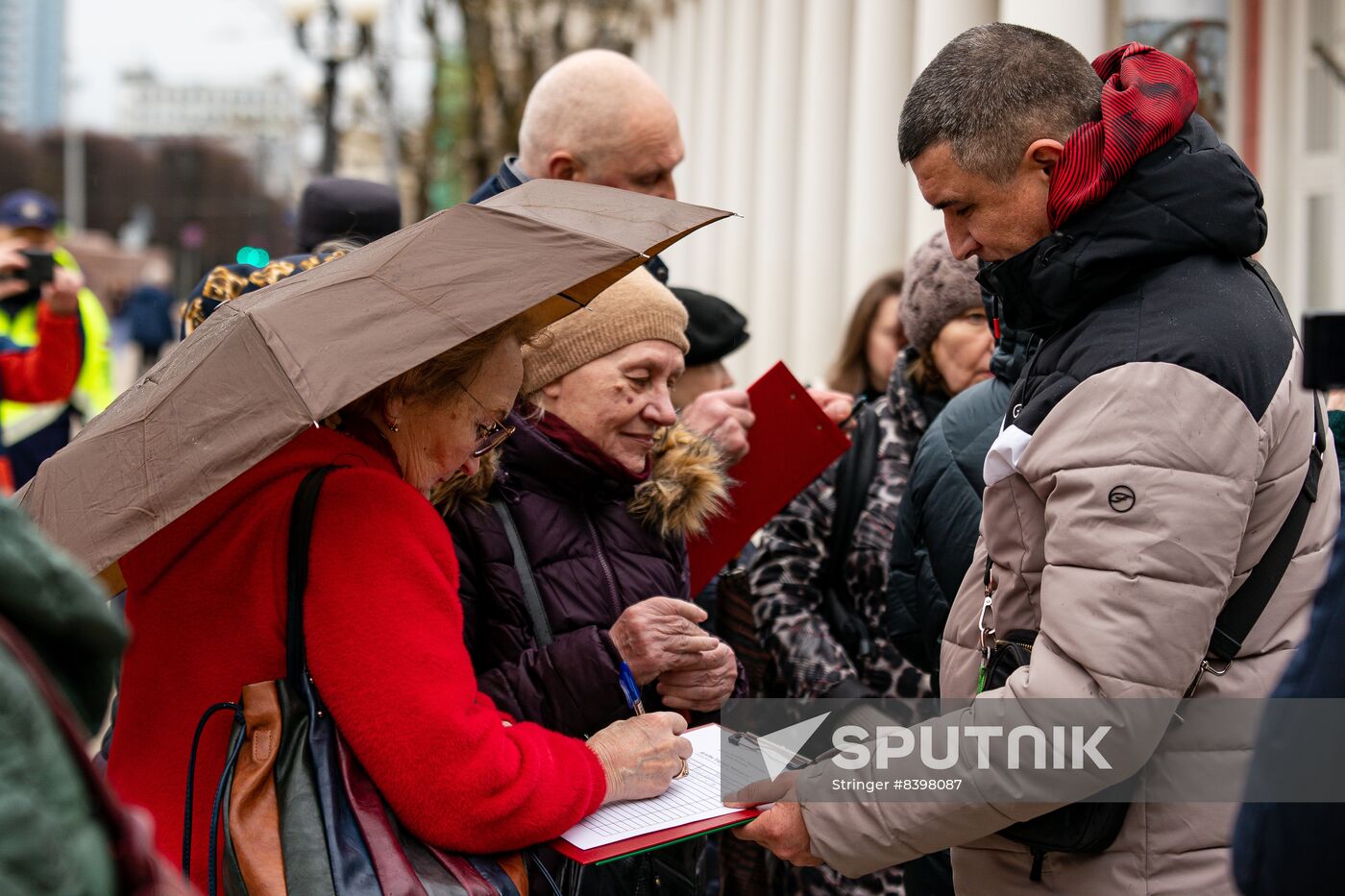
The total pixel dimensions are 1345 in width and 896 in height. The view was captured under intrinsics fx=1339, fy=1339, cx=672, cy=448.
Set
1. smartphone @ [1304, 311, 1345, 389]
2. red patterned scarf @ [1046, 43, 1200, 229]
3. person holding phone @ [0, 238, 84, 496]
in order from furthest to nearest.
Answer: person holding phone @ [0, 238, 84, 496] < red patterned scarf @ [1046, 43, 1200, 229] < smartphone @ [1304, 311, 1345, 389]

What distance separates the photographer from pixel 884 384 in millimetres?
4758

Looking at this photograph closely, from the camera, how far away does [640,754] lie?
90.3 inches

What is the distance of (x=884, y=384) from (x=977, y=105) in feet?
8.83

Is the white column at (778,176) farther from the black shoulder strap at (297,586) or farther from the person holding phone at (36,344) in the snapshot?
the black shoulder strap at (297,586)

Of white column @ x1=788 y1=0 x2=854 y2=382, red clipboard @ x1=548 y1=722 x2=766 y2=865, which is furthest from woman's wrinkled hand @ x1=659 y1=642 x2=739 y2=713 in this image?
white column @ x1=788 y1=0 x2=854 y2=382

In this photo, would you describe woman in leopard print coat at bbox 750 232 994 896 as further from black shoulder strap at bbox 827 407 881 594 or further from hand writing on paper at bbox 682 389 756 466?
hand writing on paper at bbox 682 389 756 466

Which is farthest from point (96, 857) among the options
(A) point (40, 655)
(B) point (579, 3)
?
(B) point (579, 3)

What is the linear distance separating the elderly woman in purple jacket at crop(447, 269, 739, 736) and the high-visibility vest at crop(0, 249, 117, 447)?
200 inches

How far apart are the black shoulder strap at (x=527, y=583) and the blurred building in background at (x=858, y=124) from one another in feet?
13.8

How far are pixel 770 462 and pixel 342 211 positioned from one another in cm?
185

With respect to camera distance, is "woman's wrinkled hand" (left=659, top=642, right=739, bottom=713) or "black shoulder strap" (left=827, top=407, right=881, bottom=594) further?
"black shoulder strap" (left=827, top=407, right=881, bottom=594)

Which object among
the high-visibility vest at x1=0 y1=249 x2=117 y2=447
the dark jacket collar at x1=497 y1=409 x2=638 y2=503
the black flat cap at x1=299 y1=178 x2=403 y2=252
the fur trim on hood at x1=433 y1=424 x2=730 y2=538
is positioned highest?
the black flat cap at x1=299 y1=178 x2=403 y2=252

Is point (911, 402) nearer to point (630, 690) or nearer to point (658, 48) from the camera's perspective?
Result: point (630, 690)

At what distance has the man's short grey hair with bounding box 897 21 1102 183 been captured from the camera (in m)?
2.09
